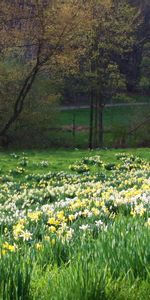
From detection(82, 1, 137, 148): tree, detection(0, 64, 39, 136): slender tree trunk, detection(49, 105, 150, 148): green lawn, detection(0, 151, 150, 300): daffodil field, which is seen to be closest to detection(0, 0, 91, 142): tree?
detection(0, 64, 39, 136): slender tree trunk

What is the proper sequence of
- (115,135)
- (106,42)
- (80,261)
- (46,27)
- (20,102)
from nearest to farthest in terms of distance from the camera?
(80,261)
(46,27)
(20,102)
(115,135)
(106,42)

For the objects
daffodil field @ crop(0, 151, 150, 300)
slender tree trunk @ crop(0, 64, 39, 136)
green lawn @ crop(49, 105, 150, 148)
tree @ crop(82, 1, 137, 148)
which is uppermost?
tree @ crop(82, 1, 137, 148)

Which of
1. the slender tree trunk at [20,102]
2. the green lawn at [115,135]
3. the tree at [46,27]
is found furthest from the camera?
the green lawn at [115,135]

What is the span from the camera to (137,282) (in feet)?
11.9


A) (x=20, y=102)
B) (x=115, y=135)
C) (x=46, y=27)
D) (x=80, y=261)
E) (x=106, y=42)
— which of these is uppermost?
(x=46, y=27)

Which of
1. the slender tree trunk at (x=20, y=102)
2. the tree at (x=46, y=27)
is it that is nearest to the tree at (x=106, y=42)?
the tree at (x=46, y=27)

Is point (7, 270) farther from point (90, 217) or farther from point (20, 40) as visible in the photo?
point (20, 40)

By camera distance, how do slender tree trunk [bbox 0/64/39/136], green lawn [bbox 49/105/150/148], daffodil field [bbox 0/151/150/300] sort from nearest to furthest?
1. daffodil field [bbox 0/151/150/300]
2. slender tree trunk [bbox 0/64/39/136]
3. green lawn [bbox 49/105/150/148]

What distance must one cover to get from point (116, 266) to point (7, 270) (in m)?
0.81

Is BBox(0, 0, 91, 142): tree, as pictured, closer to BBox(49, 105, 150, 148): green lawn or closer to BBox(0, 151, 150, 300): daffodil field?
BBox(49, 105, 150, 148): green lawn

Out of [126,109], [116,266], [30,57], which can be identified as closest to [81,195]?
[116,266]

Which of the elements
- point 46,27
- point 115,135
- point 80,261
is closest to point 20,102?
point 46,27

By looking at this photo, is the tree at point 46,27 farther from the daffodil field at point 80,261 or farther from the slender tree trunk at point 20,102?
the daffodil field at point 80,261

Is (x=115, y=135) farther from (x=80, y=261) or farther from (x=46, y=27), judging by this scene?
(x=80, y=261)
